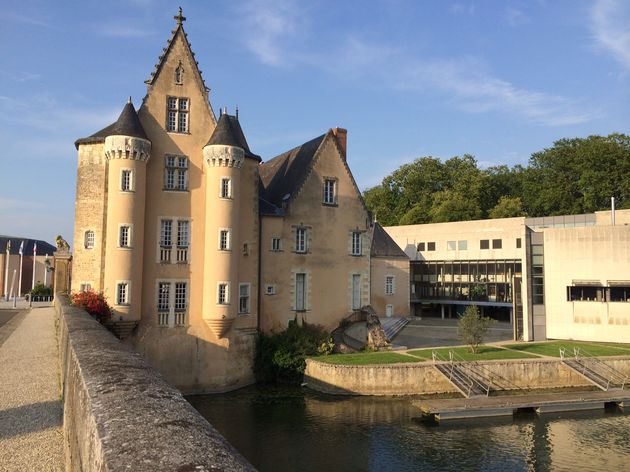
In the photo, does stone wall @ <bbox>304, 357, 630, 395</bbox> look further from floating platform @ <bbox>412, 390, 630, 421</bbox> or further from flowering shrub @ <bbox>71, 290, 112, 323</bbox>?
flowering shrub @ <bbox>71, 290, 112, 323</bbox>

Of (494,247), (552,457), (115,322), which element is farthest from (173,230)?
(494,247)

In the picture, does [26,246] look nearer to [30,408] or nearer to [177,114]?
[177,114]

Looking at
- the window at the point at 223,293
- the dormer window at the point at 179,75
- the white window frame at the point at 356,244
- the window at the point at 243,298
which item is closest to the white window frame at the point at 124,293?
the window at the point at 223,293

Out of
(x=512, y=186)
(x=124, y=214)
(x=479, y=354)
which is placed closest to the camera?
(x=124, y=214)

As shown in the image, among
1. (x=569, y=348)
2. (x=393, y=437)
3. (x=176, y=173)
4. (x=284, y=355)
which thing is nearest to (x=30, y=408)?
(x=393, y=437)

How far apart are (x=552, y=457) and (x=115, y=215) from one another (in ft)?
78.3

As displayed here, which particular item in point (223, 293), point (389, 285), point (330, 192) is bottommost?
point (223, 293)

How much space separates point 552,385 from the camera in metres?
32.7

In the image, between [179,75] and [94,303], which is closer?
[94,303]

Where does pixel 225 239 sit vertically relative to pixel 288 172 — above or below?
below

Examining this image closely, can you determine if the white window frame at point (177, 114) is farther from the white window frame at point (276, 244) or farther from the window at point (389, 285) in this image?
the window at point (389, 285)

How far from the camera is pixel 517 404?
91.1 ft

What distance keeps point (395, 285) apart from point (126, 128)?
113 ft

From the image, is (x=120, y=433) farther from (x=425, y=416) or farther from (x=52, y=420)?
(x=425, y=416)
